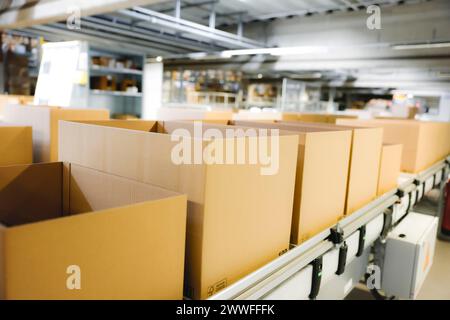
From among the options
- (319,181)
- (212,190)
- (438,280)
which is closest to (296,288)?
(319,181)

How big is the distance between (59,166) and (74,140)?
10 cm

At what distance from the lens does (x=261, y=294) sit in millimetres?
999

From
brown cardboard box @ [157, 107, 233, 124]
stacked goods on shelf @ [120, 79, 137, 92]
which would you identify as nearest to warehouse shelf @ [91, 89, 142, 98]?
stacked goods on shelf @ [120, 79, 137, 92]

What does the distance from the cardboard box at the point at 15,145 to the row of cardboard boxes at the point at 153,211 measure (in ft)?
2.03

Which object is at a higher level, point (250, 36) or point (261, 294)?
point (250, 36)

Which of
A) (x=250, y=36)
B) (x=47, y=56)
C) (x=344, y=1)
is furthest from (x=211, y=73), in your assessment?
(x=47, y=56)

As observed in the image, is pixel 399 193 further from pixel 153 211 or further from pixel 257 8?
pixel 257 8

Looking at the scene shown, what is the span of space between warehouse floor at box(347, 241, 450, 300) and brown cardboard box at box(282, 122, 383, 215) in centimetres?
152

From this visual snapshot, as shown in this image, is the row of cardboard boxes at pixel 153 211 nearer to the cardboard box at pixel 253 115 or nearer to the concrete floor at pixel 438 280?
the concrete floor at pixel 438 280

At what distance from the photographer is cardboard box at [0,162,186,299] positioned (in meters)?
0.59

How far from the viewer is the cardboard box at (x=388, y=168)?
200 centimetres

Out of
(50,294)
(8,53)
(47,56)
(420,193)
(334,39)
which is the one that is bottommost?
Result: (420,193)

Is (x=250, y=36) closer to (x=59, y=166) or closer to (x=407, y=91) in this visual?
(x=59, y=166)

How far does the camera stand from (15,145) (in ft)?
5.75
